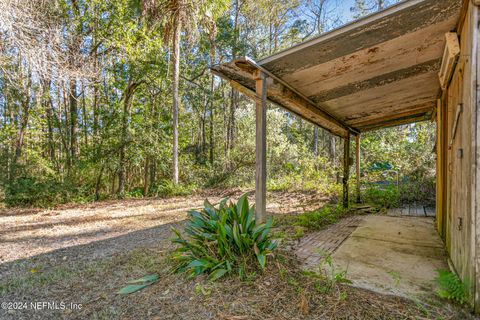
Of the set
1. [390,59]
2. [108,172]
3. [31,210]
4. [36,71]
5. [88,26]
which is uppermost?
[88,26]

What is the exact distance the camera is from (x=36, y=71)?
4.75 m

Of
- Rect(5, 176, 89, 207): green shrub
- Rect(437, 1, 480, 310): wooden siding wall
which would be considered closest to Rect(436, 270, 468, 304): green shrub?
Rect(437, 1, 480, 310): wooden siding wall

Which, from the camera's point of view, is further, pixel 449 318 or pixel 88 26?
pixel 88 26

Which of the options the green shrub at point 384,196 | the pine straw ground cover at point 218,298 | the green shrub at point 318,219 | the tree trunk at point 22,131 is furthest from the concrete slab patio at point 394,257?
the tree trunk at point 22,131

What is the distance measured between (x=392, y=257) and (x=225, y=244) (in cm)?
184

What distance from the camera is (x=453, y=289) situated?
5.87 ft

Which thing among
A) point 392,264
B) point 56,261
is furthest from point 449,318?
point 56,261

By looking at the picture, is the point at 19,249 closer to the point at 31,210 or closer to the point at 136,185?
the point at 31,210

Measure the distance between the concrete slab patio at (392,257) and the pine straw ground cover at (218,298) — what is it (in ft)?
0.80

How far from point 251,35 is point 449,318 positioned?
14540 millimetres

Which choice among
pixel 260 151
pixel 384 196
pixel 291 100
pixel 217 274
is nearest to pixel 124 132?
pixel 291 100

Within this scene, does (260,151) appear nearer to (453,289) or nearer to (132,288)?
(132,288)

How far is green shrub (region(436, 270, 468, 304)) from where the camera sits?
173 cm

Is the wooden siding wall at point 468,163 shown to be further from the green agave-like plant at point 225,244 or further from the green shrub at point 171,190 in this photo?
the green shrub at point 171,190
